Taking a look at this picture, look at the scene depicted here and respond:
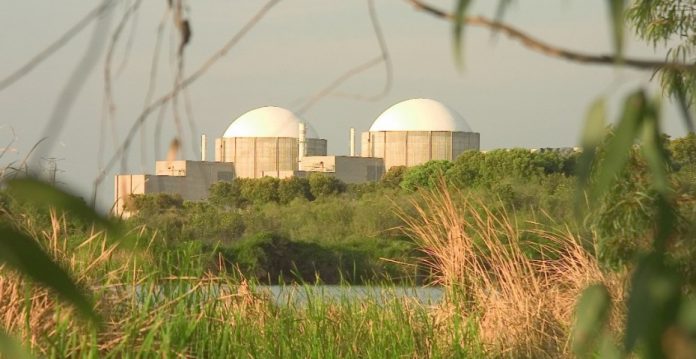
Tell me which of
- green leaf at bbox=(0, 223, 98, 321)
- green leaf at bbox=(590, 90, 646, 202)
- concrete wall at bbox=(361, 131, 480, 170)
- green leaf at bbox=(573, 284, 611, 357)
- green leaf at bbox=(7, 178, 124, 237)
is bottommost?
green leaf at bbox=(573, 284, 611, 357)

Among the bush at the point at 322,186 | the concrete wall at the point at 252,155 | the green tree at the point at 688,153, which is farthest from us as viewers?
the concrete wall at the point at 252,155

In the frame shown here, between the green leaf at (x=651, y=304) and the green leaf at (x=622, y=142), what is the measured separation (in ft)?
0.15

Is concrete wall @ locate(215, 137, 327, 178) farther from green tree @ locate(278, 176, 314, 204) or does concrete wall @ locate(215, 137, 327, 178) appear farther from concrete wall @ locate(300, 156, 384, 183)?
green tree @ locate(278, 176, 314, 204)

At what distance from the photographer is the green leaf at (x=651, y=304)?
50 cm

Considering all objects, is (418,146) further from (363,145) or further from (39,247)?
(39,247)

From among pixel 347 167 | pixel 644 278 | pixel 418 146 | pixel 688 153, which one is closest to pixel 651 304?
pixel 644 278

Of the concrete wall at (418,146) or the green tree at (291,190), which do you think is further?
the concrete wall at (418,146)

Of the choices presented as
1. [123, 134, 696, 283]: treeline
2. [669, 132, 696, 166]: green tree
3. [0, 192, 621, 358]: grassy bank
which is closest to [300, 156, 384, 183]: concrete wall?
[123, 134, 696, 283]: treeline

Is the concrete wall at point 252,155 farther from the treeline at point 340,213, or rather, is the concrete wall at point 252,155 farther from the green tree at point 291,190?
the green tree at point 291,190

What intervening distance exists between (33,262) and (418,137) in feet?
150

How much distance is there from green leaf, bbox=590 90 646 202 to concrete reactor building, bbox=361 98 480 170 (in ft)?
147

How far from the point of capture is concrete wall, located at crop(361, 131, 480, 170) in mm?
45844

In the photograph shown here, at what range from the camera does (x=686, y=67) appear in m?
0.55

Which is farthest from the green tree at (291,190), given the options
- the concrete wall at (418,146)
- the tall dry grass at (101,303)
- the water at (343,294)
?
the tall dry grass at (101,303)
